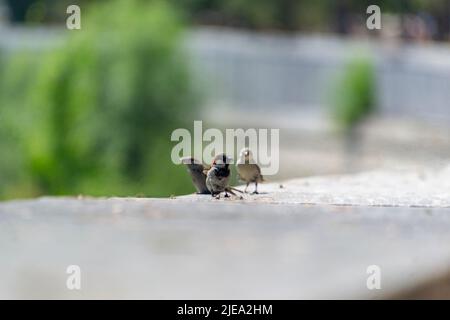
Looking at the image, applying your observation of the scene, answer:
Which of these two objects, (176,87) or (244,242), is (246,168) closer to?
(244,242)

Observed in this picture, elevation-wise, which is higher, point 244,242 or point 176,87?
point 176,87

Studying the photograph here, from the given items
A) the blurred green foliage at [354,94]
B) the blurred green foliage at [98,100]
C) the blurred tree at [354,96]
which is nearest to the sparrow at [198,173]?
the blurred green foliage at [98,100]

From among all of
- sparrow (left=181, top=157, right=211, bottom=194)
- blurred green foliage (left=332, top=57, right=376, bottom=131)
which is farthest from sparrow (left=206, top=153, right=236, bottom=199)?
blurred green foliage (left=332, top=57, right=376, bottom=131)

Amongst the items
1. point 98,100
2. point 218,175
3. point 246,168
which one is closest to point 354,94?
point 98,100

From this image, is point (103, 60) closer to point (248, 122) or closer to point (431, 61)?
point (248, 122)

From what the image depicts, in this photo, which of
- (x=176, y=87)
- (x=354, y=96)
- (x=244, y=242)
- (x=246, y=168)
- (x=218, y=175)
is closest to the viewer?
(x=218, y=175)

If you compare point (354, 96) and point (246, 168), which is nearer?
point (246, 168)

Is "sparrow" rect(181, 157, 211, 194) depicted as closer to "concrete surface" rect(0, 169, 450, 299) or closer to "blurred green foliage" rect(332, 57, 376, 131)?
"concrete surface" rect(0, 169, 450, 299)

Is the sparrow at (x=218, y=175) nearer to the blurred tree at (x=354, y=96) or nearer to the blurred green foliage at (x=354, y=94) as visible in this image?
the blurred tree at (x=354, y=96)
